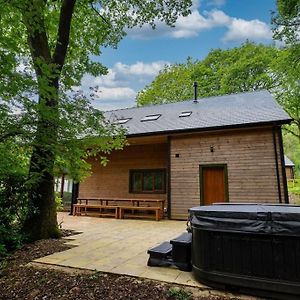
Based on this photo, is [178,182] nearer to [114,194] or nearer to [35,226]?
[114,194]

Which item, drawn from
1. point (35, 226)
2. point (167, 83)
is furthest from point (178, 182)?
point (167, 83)

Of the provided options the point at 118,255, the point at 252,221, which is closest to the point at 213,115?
the point at 118,255

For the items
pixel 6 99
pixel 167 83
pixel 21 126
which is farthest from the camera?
pixel 167 83

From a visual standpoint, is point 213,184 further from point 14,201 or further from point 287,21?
point 287,21

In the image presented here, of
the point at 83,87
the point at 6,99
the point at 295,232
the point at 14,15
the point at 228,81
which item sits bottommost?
the point at 295,232

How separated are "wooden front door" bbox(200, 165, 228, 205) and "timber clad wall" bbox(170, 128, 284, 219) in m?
0.18

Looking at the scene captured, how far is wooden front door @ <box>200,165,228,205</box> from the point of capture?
28.1ft

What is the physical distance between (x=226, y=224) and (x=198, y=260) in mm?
616

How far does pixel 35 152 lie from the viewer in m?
4.77

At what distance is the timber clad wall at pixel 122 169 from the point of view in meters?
11.3

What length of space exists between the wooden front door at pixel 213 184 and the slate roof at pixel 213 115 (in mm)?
1479

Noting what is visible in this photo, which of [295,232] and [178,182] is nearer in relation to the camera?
[295,232]

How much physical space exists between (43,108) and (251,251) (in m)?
3.44

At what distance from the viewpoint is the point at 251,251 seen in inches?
108
